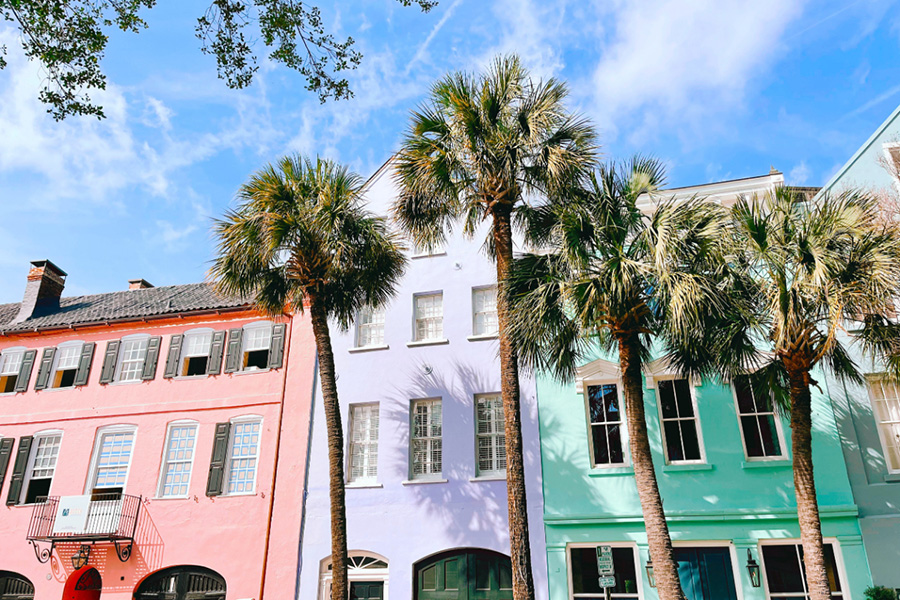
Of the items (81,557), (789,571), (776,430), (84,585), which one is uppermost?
(776,430)

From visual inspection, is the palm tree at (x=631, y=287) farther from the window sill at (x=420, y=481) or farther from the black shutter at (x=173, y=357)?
the black shutter at (x=173, y=357)

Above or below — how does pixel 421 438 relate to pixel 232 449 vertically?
below

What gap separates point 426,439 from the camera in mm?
17375

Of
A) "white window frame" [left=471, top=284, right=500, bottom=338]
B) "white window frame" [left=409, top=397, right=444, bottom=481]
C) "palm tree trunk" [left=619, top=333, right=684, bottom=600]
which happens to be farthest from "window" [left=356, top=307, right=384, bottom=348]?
"palm tree trunk" [left=619, top=333, right=684, bottom=600]

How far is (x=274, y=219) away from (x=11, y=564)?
1344cm

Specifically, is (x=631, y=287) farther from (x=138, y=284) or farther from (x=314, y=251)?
(x=138, y=284)

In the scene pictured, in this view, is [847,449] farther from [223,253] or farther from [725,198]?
[223,253]

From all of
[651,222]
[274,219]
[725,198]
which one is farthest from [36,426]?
[725,198]

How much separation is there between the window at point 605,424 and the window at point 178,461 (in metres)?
11.3

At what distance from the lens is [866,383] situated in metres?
15.0

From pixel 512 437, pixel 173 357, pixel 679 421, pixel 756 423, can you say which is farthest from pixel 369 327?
pixel 756 423

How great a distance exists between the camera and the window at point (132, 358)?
68.0 ft

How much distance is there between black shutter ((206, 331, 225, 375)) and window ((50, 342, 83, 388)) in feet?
16.1

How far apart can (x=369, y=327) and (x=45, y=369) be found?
36.5 feet
